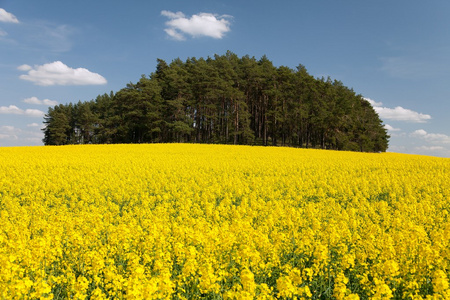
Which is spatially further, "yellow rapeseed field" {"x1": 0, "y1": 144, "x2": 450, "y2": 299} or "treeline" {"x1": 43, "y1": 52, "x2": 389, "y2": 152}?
"treeline" {"x1": 43, "y1": 52, "x2": 389, "y2": 152}

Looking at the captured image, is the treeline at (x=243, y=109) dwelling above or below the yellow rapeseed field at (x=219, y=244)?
above

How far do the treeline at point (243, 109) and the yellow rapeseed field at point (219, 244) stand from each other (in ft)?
133

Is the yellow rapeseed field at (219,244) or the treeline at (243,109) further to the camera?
the treeline at (243,109)

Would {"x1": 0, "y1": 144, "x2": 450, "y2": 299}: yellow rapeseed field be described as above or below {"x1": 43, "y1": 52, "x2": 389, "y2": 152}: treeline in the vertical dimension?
below

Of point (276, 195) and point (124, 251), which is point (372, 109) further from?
point (124, 251)

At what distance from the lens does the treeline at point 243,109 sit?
5641cm

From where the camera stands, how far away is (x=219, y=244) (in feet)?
19.4

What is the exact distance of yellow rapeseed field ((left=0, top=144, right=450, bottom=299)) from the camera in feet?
13.6

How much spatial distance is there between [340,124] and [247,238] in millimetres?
56027

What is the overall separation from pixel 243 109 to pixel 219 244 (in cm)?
5298

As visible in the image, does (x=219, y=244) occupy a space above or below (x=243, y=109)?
below

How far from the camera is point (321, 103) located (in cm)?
5888

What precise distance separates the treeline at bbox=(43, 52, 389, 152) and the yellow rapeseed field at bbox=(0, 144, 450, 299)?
40550mm

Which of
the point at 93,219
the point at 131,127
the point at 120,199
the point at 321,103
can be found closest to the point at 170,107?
the point at 131,127
